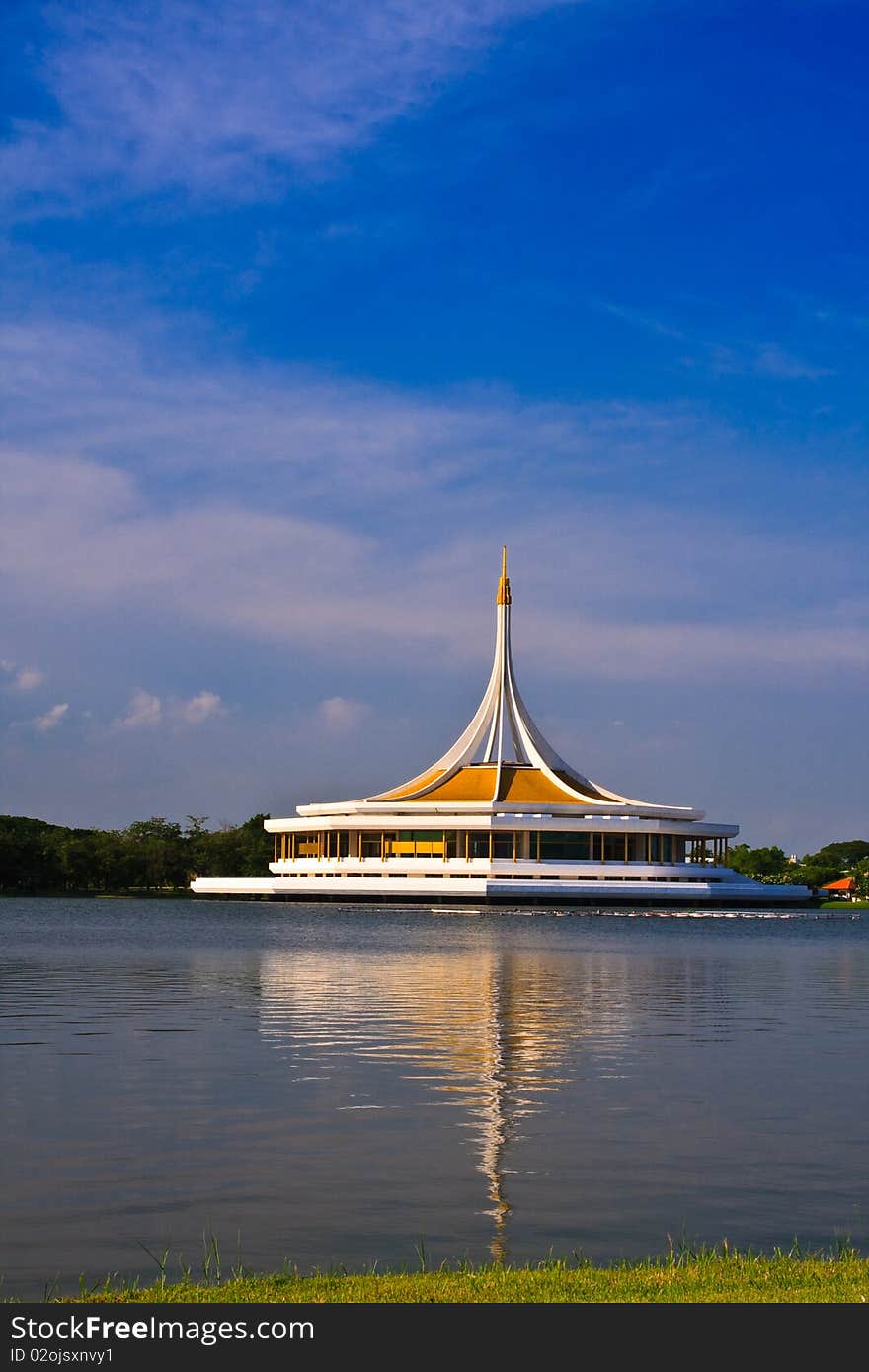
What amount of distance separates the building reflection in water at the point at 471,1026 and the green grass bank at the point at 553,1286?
1110 millimetres

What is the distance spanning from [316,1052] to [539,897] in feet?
198

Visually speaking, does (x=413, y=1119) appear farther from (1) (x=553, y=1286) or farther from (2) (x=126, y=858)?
(2) (x=126, y=858)

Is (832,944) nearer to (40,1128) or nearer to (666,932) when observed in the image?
(666,932)

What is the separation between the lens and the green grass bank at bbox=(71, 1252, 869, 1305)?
7016mm

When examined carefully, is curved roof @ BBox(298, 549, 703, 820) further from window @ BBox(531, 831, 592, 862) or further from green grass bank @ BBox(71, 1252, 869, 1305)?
green grass bank @ BBox(71, 1252, 869, 1305)

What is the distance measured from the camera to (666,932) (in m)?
53.4

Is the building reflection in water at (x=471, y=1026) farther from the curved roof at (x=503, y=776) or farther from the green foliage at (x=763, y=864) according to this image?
the green foliage at (x=763, y=864)

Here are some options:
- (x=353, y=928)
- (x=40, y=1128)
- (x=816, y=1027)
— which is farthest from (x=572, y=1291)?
(x=353, y=928)

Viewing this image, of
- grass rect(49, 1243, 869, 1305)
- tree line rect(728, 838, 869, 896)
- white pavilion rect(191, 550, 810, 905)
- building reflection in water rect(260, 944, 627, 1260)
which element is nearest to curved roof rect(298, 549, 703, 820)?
white pavilion rect(191, 550, 810, 905)

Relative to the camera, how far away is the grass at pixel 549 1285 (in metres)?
7.02

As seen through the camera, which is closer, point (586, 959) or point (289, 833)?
point (586, 959)

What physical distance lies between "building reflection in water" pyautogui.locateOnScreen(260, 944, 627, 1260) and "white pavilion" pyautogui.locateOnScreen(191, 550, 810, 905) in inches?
1795

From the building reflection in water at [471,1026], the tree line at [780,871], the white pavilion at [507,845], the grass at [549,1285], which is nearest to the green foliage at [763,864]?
the tree line at [780,871]

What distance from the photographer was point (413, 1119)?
12.4 meters
